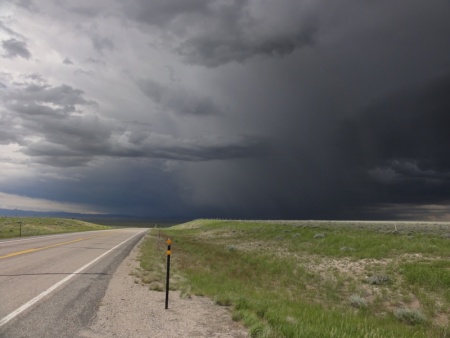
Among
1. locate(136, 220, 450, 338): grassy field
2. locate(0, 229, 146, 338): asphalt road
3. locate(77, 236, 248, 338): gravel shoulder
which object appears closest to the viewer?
locate(0, 229, 146, 338): asphalt road

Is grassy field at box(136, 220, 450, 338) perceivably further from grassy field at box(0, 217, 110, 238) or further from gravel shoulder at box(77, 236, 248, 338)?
grassy field at box(0, 217, 110, 238)

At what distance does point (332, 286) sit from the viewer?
16.1m

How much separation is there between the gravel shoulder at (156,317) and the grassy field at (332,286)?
1.43 feet

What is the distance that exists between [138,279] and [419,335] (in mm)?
8992

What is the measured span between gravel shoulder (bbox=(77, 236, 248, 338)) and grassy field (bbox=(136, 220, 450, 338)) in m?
0.44

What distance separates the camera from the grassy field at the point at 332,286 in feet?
27.6

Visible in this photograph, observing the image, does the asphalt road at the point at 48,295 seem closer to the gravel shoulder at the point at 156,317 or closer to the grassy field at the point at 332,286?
the gravel shoulder at the point at 156,317

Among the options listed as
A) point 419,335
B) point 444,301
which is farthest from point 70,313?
point 444,301

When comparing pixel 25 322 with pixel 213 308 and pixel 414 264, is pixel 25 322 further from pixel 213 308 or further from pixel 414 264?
pixel 414 264

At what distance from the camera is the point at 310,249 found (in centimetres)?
2548

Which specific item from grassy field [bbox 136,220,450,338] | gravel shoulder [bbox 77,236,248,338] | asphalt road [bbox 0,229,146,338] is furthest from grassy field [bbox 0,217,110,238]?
gravel shoulder [bbox 77,236,248,338]

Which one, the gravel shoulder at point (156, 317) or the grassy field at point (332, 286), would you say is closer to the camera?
the gravel shoulder at point (156, 317)

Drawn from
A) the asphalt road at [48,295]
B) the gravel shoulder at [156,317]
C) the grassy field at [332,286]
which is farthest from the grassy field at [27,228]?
the gravel shoulder at [156,317]

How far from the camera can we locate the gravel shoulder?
6.61 meters
